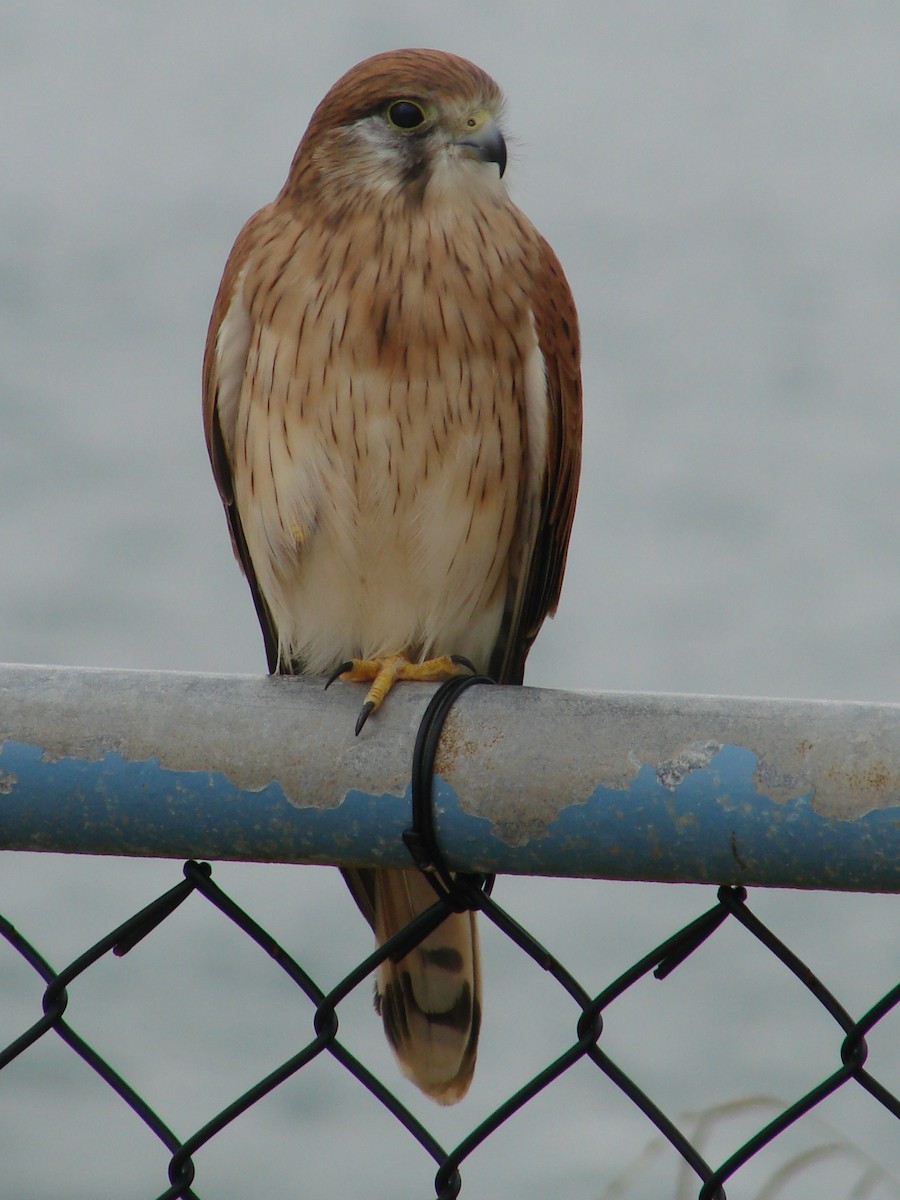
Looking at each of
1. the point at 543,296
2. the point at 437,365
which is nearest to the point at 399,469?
the point at 437,365

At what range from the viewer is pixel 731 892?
1.06 meters

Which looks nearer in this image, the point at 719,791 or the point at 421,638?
the point at 719,791

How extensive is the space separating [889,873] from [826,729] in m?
0.10

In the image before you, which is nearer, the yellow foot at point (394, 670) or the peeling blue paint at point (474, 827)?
the peeling blue paint at point (474, 827)

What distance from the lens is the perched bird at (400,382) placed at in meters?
2.37

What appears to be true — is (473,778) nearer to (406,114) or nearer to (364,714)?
(364,714)

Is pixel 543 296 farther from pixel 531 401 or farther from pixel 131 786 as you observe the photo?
pixel 131 786

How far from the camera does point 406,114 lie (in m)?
2.51

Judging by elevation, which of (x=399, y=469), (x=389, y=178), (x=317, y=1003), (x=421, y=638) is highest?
(x=389, y=178)

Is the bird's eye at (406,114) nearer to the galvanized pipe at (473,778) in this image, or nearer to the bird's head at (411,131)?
the bird's head at (411,131)

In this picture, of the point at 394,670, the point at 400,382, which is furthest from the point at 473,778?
the point at 400,382

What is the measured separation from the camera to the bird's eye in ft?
8.21

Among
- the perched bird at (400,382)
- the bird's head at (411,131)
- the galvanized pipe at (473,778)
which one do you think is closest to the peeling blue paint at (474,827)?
the galvanized pipe at (473,778)

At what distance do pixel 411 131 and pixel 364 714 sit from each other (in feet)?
5.69
